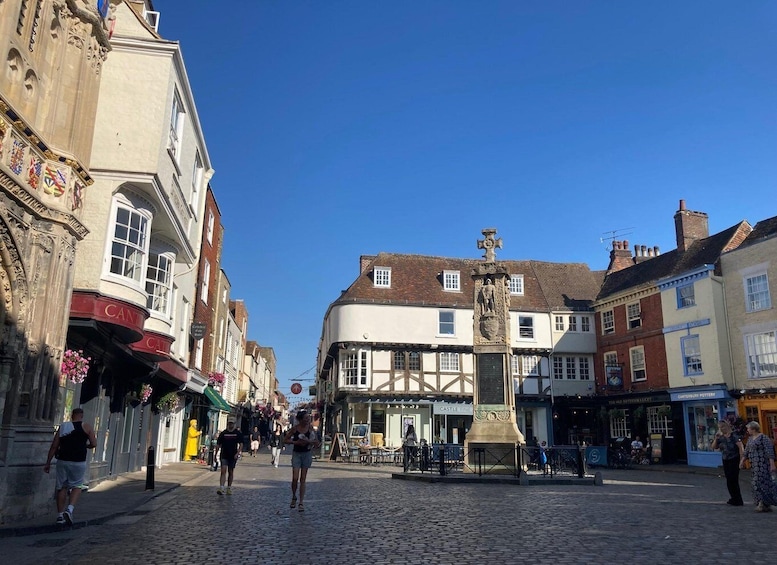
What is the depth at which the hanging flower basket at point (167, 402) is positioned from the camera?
21.7 m

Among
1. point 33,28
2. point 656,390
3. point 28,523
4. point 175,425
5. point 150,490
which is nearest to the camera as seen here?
Result: point 28,523

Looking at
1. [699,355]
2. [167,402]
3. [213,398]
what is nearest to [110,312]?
[167,402]

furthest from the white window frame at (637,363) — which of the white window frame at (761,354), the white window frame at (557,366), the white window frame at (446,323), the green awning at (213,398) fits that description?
the green awning at (213,398)

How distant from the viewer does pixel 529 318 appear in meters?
38.8

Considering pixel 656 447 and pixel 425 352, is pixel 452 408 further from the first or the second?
pixel 656 447

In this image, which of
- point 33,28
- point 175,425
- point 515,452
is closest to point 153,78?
point 33,28

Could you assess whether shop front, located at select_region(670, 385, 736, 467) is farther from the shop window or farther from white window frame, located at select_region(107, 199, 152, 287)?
white window frame, located at select_region(107, 199, 152, 287)

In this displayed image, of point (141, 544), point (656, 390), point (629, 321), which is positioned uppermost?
point (629, 321)

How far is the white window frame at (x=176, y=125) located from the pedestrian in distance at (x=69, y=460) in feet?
28.0

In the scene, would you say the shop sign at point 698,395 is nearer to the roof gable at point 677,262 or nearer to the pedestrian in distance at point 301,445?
the roof gable at point 677,262

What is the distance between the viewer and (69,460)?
9.40 m

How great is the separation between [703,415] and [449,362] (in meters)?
13.6

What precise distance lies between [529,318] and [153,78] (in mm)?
28578

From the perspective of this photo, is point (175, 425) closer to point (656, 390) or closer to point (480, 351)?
point (480, 351)
